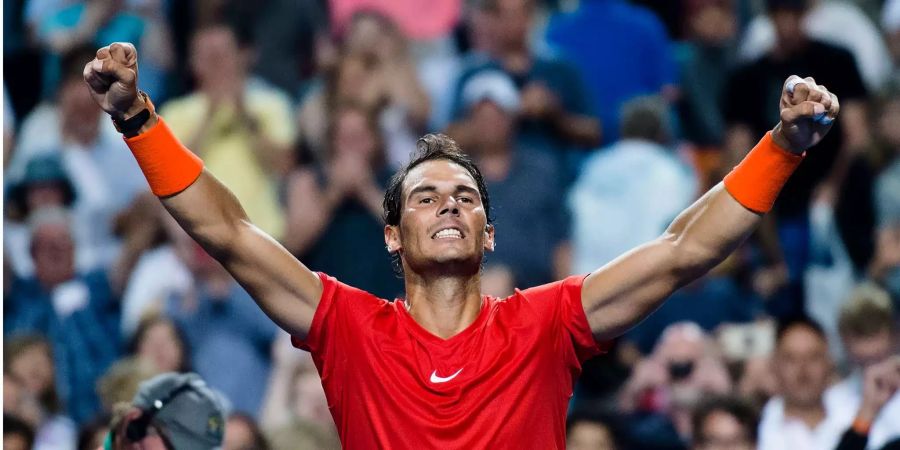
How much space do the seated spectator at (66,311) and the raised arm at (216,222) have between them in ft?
13.7

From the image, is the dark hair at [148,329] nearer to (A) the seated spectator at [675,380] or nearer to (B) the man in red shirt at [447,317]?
(A) the seated spectator at [675,380]

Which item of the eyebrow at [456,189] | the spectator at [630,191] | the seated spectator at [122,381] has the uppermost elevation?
the spectator at [630,191]

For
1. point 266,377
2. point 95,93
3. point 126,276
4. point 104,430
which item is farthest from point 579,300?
point 126,276

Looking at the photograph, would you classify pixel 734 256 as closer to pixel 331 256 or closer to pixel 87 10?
pixel 331 256

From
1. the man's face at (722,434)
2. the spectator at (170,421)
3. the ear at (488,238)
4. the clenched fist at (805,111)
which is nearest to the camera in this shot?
the clenched fist at (805,111)

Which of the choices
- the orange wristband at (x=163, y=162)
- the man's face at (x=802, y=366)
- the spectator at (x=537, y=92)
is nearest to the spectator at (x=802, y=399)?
the man's face at (x=802, y=366)

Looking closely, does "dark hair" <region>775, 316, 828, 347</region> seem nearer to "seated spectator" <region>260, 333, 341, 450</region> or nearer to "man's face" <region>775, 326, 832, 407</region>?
"man's face" <region>775, 326, 832, 407</region>

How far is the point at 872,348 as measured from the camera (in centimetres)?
632

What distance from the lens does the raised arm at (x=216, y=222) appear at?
333 centimetres

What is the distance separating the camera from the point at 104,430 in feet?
18.5

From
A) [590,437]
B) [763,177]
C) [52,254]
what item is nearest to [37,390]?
[52,254]

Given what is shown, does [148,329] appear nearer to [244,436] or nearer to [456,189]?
[244,436]

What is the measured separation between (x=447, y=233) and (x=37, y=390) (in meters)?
4.13

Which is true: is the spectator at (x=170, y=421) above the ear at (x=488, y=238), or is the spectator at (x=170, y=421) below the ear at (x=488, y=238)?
below
